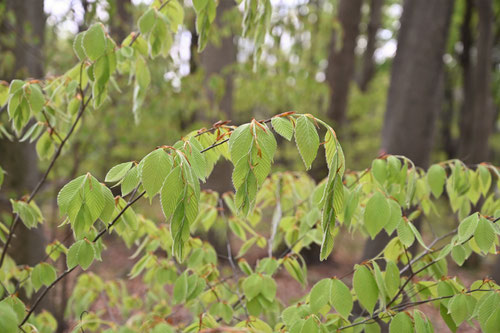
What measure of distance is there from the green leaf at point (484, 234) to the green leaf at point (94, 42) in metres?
1.20

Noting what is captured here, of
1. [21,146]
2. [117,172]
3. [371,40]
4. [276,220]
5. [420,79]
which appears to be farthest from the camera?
[371,40]

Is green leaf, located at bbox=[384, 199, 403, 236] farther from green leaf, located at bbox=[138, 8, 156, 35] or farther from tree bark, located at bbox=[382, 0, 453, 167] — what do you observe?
tree bark, located at bbox=[382, 0, 453, 167]

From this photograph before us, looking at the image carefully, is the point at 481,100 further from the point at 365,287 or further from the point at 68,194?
the point at 68,194

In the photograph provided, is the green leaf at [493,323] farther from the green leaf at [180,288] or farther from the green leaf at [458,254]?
the green leaf at [180,288]

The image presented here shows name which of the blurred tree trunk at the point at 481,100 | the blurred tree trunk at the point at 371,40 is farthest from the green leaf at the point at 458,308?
the blurred tree trunk at the point at 371,40

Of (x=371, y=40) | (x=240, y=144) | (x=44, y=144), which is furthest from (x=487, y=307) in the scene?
(x=371, y=40)

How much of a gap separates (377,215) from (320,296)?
0.29 metres

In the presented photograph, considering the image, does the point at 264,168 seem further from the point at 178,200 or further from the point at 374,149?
the point at 374,149

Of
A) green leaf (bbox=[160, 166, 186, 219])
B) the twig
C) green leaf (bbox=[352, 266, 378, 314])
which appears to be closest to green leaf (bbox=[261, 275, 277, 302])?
the twig

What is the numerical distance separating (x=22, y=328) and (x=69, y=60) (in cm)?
319

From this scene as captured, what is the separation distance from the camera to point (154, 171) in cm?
85

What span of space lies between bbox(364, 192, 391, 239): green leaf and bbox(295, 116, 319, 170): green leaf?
39 centimetres

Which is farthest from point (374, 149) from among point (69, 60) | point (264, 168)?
point (264, 168)

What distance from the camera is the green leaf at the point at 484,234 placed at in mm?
1050
